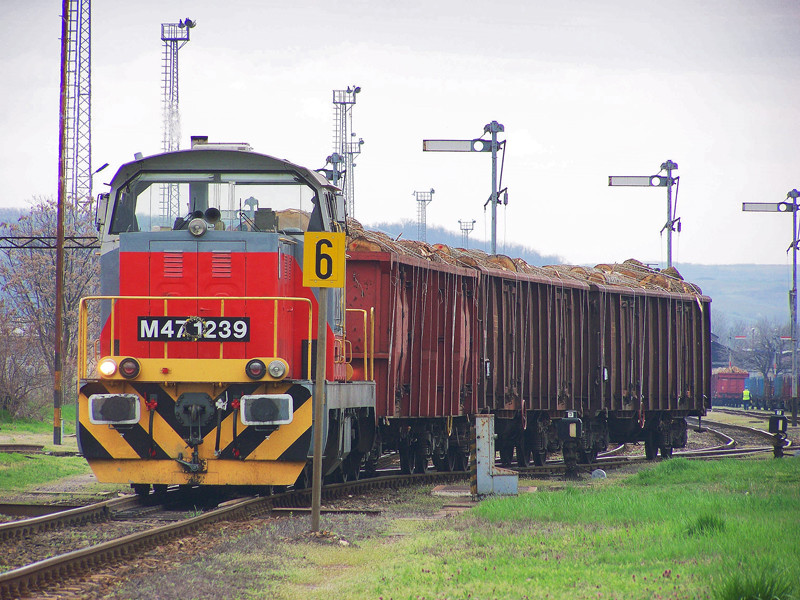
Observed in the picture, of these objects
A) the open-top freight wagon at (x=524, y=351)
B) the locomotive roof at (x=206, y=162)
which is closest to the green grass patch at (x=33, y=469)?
the open-top freight wagon at (x=524, y=351)

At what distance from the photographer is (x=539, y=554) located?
7770 millimetres

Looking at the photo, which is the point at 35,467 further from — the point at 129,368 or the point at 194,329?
the point at 194,329

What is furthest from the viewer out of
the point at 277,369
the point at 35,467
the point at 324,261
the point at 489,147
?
the point at 489,147

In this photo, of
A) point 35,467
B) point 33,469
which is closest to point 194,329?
point 33,469

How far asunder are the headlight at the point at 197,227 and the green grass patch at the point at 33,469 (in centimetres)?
608

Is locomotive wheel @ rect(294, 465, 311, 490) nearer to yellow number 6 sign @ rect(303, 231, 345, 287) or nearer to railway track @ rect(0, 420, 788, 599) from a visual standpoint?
railway track @ rect(0, 420, 788, 599)

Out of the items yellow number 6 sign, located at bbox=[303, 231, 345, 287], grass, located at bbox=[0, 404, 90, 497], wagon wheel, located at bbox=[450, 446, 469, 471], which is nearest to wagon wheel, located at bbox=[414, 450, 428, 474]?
wagon wheel, located at bbox=[450, 446, 469, 471]

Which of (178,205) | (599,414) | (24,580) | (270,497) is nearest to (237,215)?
(178,205)

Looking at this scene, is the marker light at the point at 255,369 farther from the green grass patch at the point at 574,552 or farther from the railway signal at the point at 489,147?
the railway signal at the point at 489,147

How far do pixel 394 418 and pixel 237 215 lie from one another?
4811 millimetres

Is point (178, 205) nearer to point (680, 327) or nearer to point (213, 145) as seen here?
point (213, 145)

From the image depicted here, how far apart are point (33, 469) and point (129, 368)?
7.88m

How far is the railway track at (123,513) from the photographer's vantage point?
6754 mm

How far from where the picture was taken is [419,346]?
14984mm
